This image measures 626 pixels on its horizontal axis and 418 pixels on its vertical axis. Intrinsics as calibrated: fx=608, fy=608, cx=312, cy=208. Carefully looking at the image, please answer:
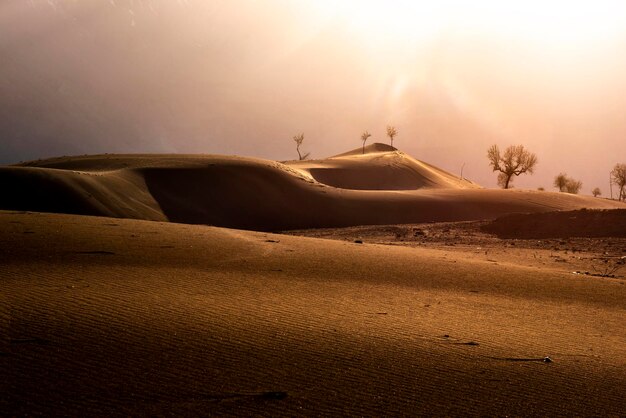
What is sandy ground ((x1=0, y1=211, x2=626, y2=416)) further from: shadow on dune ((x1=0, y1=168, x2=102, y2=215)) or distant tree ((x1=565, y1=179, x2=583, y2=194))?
distant tree ((x1=565, y1=179, x2=583, y2=194))

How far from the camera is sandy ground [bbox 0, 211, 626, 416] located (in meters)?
4.95

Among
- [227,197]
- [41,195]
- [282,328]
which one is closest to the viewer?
[282,328]

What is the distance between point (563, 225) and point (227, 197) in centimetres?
2376

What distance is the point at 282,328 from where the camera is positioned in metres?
6.88

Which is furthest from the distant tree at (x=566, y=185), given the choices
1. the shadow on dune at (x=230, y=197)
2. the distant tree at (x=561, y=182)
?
the shadow on dune at (x=230, y=197)

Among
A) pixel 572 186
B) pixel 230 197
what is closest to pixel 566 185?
pixel 572 186

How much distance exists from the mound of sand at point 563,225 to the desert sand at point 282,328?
28.5 ft

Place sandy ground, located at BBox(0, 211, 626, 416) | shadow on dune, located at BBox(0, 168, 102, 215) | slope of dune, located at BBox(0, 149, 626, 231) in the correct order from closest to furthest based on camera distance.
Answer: sandy ground, located at BBox(0, 211, 626, 416) < shadow on dune, located at BBox(0, 168, 102, 215) < slope of dune, located at BBox(0, 149, 626, 231)

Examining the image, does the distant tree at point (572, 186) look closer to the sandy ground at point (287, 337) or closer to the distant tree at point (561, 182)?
the distant tree at point (561, 182)

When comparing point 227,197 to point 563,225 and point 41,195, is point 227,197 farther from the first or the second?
point 563,225

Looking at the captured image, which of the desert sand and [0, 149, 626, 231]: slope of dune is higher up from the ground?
[0, 149, 626, 231]: slope of dune

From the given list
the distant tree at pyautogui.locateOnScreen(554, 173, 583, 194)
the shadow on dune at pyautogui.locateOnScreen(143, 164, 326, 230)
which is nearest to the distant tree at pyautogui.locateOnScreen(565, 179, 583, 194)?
the distant tree at pyautogui.locateOnScreen(554, 173, 583, 194)

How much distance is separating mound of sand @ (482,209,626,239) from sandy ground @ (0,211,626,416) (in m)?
15.4

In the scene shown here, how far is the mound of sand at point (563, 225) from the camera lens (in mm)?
27016
